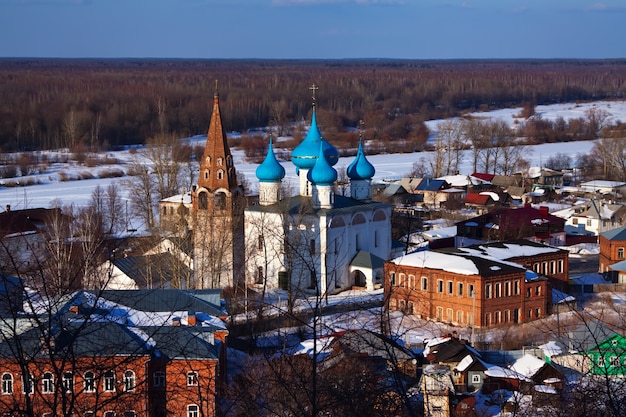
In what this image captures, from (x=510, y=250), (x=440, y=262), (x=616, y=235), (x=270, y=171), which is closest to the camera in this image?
(x=440, y=262)

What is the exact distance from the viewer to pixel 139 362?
31.1 ft

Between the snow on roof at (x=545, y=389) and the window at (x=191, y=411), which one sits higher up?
the window at (x=191, y=411)

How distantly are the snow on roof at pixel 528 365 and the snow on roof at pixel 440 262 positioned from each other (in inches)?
144

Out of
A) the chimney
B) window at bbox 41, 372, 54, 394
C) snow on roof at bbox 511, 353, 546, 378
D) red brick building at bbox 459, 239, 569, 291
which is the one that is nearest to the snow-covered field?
red brick building at bbox 459, 239, 569, 291

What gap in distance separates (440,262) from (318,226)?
2.25 metres

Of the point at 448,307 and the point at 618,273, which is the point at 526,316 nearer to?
the point at 448,307

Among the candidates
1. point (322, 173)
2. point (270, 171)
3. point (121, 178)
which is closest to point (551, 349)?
point (322, 173)

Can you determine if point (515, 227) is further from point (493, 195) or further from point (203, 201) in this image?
point (203, 201)

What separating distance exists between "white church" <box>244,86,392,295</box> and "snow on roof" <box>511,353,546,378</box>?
540 cm

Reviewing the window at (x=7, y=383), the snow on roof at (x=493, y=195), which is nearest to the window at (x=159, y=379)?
the window at (x=7, y=383)

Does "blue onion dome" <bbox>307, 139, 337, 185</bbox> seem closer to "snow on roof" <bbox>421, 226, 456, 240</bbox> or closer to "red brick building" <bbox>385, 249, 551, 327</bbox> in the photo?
"red brick building" <bbox>385, 249, 551, 327</bbox>

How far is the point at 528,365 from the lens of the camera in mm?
11602

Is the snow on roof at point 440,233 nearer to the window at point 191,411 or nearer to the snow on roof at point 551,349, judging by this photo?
the snow on roof at point 551,349

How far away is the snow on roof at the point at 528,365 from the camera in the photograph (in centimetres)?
1137
